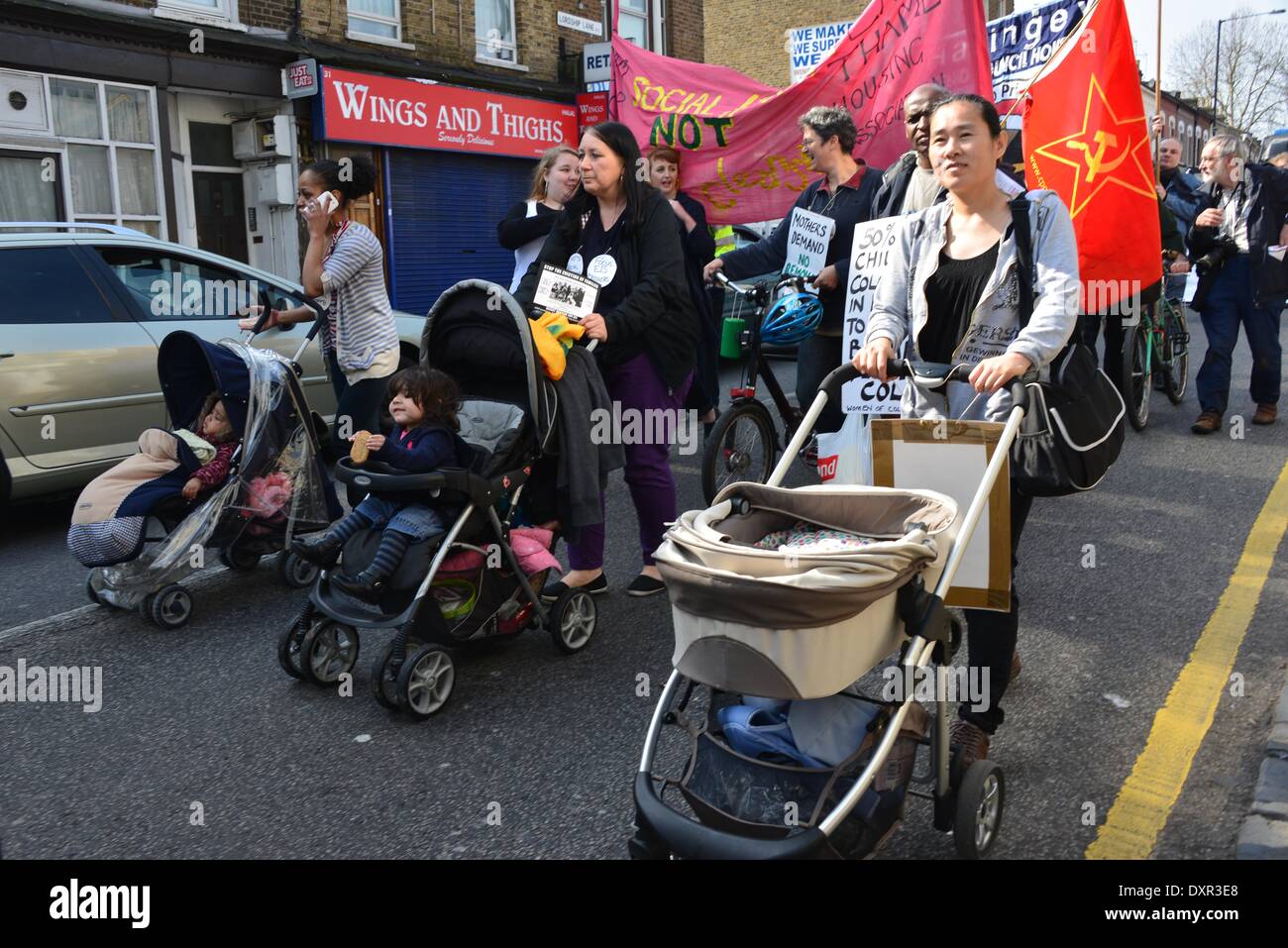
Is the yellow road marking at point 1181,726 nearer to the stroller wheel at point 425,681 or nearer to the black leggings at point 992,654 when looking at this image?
the black leggings at point 992,654

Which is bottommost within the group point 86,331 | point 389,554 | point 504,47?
point 389,554

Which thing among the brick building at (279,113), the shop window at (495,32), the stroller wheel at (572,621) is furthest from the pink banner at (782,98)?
the shop window at (495,32)

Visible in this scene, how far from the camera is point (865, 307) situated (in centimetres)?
563

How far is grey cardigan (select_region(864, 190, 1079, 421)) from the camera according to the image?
3156mm

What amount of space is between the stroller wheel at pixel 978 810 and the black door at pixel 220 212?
533 inches

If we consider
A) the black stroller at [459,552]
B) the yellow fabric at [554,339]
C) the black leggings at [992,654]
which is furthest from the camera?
the yellow fabric at [554,339]

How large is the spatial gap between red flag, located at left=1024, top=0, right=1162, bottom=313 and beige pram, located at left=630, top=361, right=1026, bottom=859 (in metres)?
2.23

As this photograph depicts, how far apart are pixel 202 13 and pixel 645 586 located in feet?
36.2

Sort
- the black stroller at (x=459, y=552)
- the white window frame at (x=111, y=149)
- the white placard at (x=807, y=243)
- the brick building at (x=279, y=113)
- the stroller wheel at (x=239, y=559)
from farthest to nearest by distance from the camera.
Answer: the white window frame at (x=111, y=149) → the brick building at (x=279, y=113) → the white placard at (x=807, y=243) → the stroller wheel at (x=239, y=559) → the black stroller at (x=459, y=552)

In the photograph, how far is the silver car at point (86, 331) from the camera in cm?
642

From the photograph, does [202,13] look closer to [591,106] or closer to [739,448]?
[591,106]

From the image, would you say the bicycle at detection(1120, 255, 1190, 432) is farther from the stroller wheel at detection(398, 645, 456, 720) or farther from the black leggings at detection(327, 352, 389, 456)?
the stroller wheel at detection(398, 645, 456, 720)

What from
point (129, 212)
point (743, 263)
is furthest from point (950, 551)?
point (129, 212)

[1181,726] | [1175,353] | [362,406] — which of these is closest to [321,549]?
[362,406]
